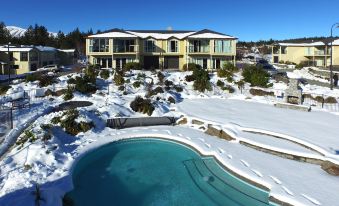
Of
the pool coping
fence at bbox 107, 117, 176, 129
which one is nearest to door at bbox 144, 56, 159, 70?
fence at bbox 107, 117, 176, 129

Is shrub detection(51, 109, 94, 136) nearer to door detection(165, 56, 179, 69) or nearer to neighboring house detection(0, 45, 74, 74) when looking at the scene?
door detection(165, 56, 179, 69)

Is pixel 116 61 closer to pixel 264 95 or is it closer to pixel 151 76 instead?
pixel 151 76

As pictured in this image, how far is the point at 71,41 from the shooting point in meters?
109

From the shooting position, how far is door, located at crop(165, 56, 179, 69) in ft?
169

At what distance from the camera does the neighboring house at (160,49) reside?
4741 centimetres

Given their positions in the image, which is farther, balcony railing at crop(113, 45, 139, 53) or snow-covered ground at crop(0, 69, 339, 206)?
balcony railing at crop(113, 45, 139, 53)

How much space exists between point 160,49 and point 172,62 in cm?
307

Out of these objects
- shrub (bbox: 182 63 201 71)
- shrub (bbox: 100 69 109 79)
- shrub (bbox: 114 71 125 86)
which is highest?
shrub (bbox: 182 63 201 71)

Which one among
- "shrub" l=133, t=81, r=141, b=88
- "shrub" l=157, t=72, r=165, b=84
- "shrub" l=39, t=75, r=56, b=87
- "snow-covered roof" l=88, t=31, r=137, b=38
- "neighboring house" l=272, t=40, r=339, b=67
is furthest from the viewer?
"neighboring house" l=272, t=40, r=339, b=67

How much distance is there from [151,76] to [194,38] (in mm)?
13906

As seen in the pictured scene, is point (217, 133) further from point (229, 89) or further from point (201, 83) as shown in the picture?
point (229, 89)

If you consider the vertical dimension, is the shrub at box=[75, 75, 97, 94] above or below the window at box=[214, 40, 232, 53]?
below

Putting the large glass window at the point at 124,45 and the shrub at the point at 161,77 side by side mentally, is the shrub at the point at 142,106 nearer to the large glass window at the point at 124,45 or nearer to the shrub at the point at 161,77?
the shrub at the point at 161,77

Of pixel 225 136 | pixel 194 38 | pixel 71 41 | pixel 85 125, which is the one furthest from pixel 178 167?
pixel 71 41
